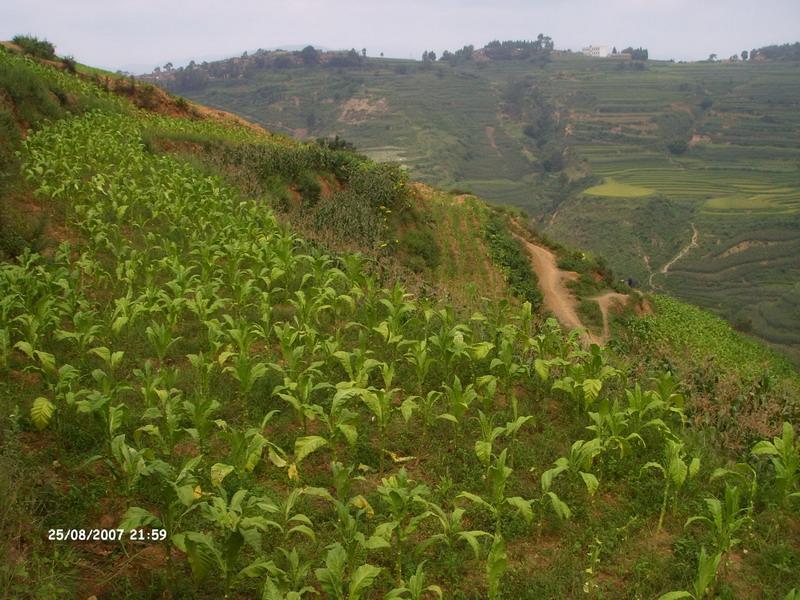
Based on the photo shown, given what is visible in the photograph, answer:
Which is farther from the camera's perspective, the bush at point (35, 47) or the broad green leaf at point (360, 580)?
the bush at point (35, 47)

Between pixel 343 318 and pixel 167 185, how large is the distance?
740cm

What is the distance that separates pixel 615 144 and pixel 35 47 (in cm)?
9774

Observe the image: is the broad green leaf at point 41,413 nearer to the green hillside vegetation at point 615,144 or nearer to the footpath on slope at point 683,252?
the green hillside vegetation at point 615,144

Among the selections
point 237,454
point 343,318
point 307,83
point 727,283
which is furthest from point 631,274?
point 307,83

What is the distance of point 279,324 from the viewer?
27.9 feet

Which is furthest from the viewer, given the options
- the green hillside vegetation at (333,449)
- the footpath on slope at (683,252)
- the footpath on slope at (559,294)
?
the footpath on slope at (683,252)

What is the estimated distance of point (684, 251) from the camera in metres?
63.7

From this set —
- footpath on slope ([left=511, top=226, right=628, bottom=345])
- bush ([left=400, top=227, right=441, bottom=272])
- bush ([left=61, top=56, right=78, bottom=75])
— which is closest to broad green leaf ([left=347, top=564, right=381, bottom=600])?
bush ([left=400, top=227, right=441, bottom=272])

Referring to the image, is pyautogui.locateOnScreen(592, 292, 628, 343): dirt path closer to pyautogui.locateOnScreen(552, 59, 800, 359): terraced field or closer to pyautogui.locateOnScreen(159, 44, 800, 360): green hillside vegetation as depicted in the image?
pyautogui.locateOnScreen(159, 44, 800, 360): green hillside vegetation

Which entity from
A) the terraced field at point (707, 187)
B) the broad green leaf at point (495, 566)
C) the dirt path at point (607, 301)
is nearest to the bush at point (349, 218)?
the dirt path at point (607, 301)

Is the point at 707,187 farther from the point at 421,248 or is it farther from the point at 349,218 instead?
the point at 349,218

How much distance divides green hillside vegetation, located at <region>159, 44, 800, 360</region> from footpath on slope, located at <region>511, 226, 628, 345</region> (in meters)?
17.9

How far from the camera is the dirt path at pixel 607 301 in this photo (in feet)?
77.8

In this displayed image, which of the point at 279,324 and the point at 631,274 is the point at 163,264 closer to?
the point at 279,324
